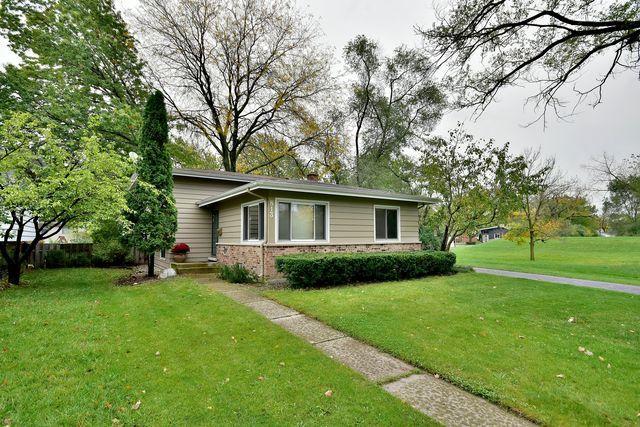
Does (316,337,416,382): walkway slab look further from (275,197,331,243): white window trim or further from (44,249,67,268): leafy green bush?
(44,249,67,268): leafy green bush

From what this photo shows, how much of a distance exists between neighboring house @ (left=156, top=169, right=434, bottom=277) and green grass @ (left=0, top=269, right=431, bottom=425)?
3.88 m

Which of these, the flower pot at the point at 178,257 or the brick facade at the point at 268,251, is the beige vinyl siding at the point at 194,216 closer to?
the flower pot at the point at 178,257

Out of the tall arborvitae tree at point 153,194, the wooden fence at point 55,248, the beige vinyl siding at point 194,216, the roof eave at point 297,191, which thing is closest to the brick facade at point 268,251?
the beige vinyl siding at point 194,216

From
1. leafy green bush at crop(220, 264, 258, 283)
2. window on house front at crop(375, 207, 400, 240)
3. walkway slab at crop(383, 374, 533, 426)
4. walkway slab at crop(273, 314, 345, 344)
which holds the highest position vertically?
window on house front at crop(375, 207, 400, 240)

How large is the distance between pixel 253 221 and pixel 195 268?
2.96 meters

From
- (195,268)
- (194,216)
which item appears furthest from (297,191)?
(194,216)

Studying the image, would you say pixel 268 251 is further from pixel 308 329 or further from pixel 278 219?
pixel 308 329

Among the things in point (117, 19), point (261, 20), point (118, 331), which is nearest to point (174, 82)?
point (117, 19)

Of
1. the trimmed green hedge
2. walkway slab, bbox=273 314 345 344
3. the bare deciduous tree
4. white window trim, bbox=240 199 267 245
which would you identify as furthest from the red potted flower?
the bare deciduous tree

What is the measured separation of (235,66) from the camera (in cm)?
1919

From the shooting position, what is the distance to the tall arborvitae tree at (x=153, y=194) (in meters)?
→ 9.12

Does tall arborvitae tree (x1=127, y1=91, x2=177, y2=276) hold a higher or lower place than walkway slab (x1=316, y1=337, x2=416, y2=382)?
higher

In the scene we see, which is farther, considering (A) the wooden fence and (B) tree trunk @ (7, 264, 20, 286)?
(A) the wooden fence

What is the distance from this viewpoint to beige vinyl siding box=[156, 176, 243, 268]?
1202 centimetres
